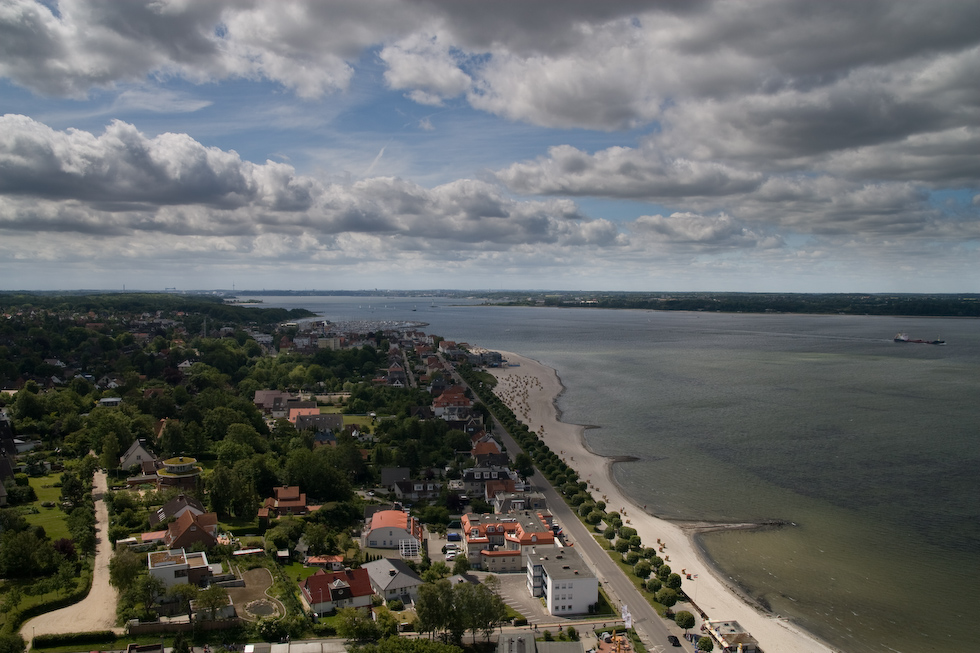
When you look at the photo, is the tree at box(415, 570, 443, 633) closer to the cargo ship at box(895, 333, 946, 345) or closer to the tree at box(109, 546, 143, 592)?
the tree at box(109, 546, 143, 592)

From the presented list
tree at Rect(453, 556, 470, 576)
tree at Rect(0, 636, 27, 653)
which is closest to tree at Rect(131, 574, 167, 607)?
tree at Rect(0, 636, 27, 653)

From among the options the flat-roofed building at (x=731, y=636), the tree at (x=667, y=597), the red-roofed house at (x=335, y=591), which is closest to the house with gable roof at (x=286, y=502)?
the red-roofed house at (x=335, y=591)

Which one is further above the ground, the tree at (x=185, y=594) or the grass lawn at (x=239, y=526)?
the tree at (x=185, y=594)

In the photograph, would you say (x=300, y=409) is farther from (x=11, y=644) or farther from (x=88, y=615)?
(x=11, y=644)

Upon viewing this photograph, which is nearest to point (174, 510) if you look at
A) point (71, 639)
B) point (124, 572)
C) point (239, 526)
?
point (239, 526)

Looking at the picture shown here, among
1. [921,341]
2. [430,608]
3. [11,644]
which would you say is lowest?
[11,644]

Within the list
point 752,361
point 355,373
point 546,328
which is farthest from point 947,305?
point 355,373

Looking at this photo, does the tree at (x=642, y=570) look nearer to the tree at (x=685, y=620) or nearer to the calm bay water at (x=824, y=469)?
the tree at (x=685, y=620)
